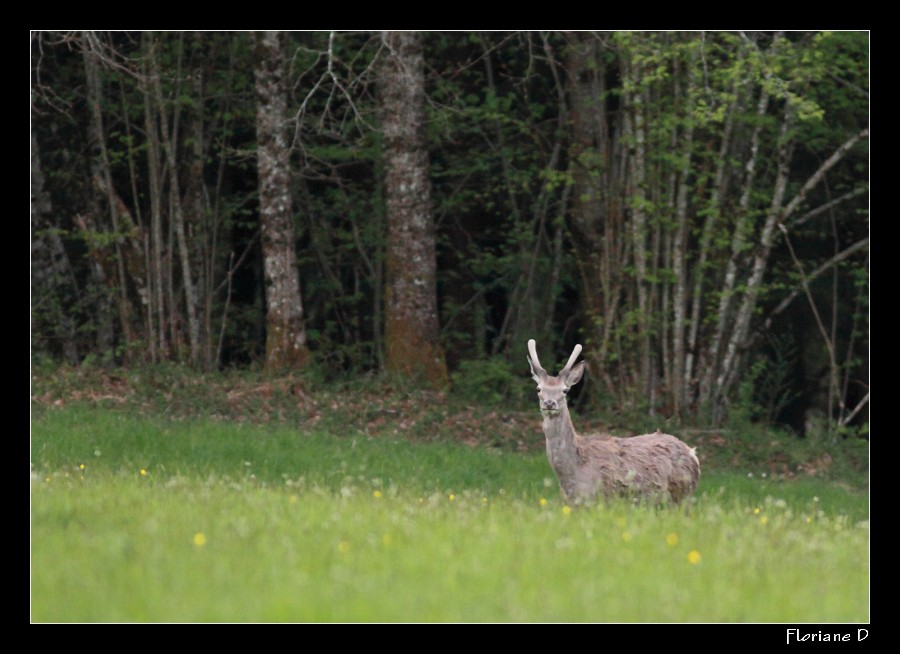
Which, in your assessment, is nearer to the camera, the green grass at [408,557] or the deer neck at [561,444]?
the green grass at [408,557]

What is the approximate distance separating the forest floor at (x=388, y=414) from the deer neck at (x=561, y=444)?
6784 mm

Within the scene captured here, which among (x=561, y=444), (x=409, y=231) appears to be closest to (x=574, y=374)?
(x=561, y=444)

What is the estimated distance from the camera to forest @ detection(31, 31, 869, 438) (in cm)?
1923

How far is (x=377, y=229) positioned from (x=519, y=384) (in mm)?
5105

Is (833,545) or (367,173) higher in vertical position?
(367,173)

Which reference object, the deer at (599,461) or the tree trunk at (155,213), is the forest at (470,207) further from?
the deer at (599,461)

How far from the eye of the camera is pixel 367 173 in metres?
25.1

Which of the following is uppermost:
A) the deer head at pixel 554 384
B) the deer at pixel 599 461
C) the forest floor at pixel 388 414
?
the deer head at pixel 554 384

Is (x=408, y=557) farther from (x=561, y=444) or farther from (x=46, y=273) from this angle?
(x=46, y=273)

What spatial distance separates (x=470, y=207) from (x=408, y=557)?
58.0 ft

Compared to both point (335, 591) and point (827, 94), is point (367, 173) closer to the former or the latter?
point (827, 94)

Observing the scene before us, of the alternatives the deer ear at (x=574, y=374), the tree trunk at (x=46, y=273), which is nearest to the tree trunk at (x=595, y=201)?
the tree trunk at (x=46, y=273)

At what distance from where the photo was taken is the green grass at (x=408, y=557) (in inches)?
246
